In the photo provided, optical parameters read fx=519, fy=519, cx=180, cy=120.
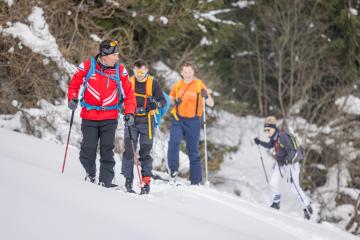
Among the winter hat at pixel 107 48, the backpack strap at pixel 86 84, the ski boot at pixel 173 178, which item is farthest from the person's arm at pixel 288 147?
the winter hat at pixel 107 48

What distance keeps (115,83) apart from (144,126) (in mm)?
1197

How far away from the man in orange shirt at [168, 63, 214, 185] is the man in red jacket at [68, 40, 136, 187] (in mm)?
2541

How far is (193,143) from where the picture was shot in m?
9.07

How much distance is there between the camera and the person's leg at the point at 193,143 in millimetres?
8992

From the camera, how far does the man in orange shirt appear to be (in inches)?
350

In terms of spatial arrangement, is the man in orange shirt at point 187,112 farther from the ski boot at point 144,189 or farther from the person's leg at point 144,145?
the ski boot at point 144,189

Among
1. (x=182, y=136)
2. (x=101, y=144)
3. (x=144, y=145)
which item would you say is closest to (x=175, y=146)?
(x=182, y=136)

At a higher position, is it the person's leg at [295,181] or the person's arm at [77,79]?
the person's arm at [77,79]

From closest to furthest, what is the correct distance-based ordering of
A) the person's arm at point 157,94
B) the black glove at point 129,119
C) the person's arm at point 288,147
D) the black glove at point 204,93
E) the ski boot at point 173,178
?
the black glove at point 129,119
the person's arm at point 157,94
the ski boot at point 173,178
the black glove at point 204,93
the person's arm at point 288,147

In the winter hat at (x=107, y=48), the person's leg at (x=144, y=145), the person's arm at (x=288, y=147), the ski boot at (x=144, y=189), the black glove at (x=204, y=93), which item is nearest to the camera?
the winter hat at (x=107, y=48)

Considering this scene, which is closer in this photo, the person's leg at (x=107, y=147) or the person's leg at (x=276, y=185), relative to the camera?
the person's leg at (x=107, y=147)

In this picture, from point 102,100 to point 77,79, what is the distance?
0.38m

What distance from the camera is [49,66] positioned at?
1041 cm

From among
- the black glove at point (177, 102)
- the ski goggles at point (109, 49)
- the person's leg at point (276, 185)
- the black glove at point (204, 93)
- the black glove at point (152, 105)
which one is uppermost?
the ski goggles at point (109, 49)
